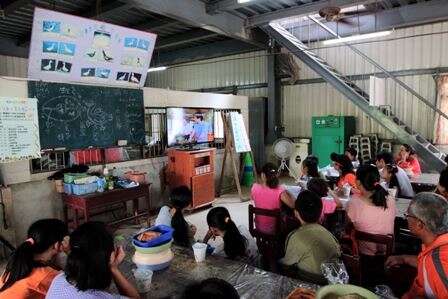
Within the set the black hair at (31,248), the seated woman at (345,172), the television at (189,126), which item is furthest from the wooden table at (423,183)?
the black hair at (31,248)

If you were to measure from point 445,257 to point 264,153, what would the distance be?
7.73 meters

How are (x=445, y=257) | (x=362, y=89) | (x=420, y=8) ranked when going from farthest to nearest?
1. (x=362, y=89)
2. (x=420, y=8)
3. (x=445, y=257)

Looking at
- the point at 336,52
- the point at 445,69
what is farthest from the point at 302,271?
the point at 336,52

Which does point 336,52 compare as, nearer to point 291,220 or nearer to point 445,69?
point 445,69

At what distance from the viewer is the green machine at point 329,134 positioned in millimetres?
7746

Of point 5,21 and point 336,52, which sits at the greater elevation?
point 5,21

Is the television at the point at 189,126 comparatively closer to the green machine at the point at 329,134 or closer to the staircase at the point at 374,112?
the staircase at the point at 374,112

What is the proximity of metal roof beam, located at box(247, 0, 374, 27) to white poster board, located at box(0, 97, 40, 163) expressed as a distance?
4.77 meters

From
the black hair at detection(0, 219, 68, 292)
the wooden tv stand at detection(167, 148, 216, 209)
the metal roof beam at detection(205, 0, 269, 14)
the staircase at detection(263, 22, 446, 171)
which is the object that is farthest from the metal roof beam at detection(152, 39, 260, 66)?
the black hair at detection(0, 219, 68, 292)

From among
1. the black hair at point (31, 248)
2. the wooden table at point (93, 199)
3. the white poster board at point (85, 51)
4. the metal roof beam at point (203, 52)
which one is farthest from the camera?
the metal roof beam at point (203, 52)

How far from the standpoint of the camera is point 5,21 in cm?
690

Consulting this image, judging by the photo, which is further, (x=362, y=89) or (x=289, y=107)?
(x=289, y=107)

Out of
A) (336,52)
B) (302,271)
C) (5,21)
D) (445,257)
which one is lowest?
(302,271)

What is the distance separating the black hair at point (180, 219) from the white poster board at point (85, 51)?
2.82 m
